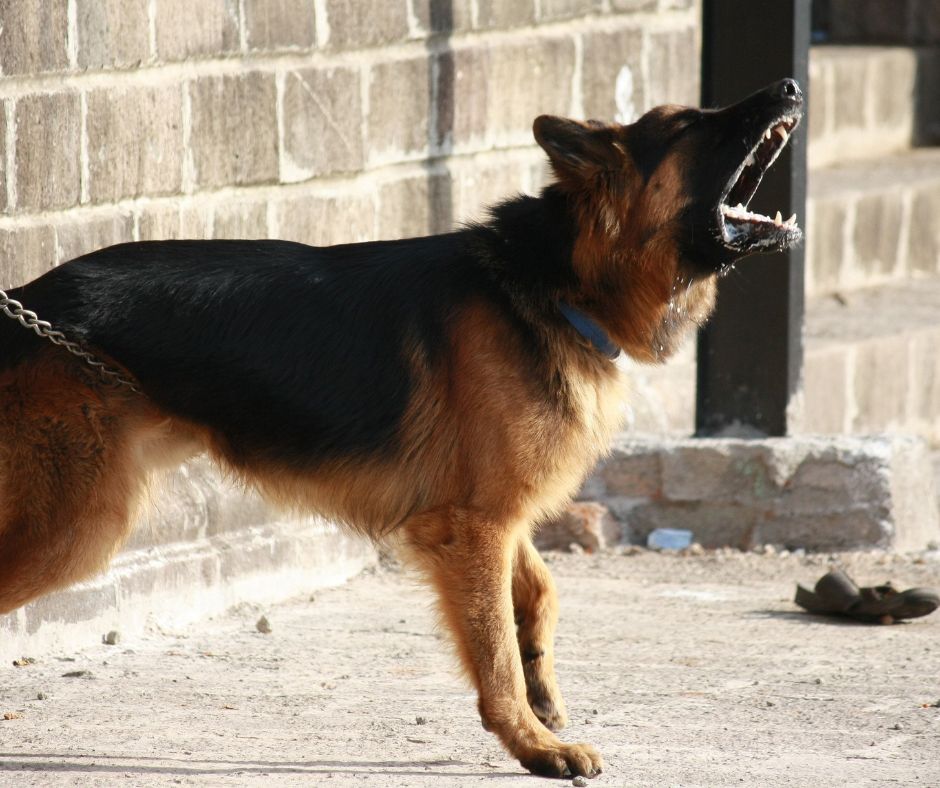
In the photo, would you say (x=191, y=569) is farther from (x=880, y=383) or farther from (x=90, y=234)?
(x=880, y=383)

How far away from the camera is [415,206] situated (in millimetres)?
7133

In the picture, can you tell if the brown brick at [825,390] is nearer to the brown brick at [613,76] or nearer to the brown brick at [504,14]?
the brown brick at [613,76]

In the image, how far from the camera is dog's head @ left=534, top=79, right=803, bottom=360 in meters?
4.80

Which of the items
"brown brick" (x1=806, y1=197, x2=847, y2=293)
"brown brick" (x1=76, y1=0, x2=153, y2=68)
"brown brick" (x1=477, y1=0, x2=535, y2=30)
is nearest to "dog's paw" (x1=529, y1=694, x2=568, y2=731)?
"brown brick" (x1=76, y1=0, x2=153, y2=68)

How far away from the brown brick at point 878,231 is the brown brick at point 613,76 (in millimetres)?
2833

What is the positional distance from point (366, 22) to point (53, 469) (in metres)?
2.68

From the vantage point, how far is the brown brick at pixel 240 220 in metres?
6.33

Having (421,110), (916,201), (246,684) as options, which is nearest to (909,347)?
(916,201)

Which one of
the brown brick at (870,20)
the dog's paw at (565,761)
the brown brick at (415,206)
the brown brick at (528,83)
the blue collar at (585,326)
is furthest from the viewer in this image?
the brown brick at (870,20)

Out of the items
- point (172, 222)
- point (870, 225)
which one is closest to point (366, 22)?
point (172, 222)

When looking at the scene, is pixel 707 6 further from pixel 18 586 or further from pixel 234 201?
pixel 18 586

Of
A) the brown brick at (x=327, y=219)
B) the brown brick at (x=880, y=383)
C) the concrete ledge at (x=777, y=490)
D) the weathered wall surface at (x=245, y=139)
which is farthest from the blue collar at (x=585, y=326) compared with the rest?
the brown brick at (x=880, y=383)

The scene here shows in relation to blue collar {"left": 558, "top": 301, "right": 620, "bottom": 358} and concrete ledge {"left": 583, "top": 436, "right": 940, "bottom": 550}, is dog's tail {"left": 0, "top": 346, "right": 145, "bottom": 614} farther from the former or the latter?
concrete ledge {"left": 583, "top": 436, "right": 940, "bottom": 550}

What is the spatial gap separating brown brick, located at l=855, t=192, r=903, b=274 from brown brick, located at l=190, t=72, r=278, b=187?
202 inches
